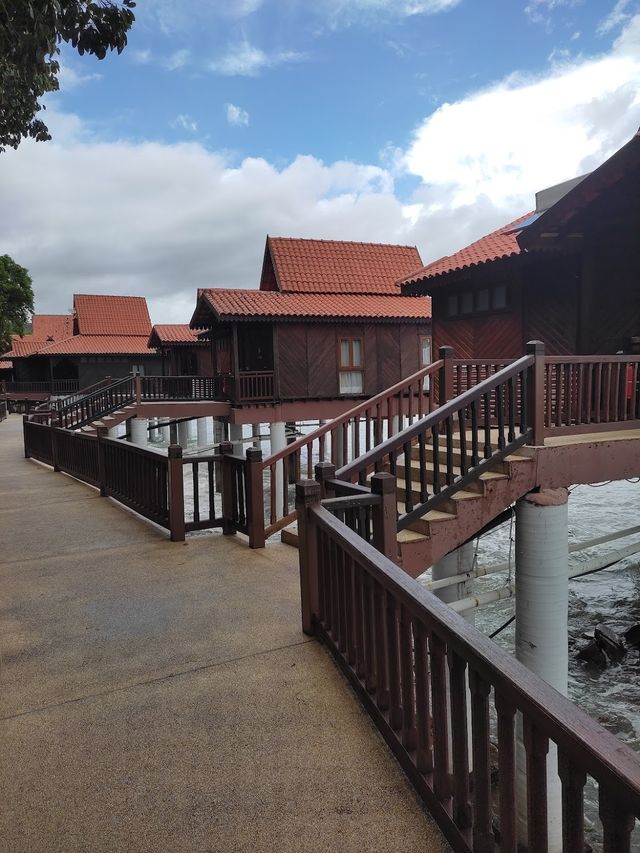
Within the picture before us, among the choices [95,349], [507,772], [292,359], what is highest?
[95,349]

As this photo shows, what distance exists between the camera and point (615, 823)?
1.43 m

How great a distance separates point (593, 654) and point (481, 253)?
844 centimetres

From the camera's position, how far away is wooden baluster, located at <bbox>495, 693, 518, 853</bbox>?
1920 millimetres

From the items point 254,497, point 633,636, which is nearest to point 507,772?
point 254,497

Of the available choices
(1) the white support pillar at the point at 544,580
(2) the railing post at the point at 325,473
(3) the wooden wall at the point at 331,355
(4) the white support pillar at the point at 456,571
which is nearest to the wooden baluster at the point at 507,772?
(2) the railing post at the point at 325,473

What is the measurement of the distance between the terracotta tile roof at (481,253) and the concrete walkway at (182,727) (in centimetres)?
897

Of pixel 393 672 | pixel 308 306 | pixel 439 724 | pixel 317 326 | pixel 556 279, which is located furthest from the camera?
pixel 317 326

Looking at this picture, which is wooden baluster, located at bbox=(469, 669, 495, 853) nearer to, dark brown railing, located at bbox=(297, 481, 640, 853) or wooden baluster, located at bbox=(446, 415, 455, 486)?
dark brown railing, located at bbox=(297, 481, 640, 853)

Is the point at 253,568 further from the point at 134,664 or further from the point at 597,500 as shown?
the point at 597,500

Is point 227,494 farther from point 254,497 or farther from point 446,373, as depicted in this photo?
point 446,373

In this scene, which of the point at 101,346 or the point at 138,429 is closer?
the point at 138,429

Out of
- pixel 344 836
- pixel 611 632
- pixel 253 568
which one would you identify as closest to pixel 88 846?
pixel 344 836

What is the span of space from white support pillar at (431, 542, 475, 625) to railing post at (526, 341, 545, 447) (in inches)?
110

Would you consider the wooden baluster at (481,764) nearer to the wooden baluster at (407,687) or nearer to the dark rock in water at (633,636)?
the wooden baluster at (407,687)
